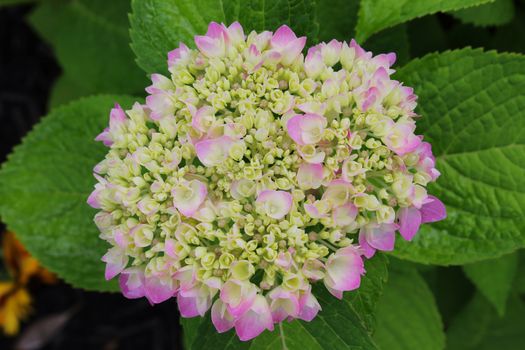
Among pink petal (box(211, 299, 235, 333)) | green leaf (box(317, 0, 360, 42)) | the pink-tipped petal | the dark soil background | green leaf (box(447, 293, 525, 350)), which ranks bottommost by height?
the dark soil background

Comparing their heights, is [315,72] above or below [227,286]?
above

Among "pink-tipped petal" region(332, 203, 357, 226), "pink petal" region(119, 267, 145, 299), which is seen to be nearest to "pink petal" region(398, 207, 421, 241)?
"pink-tipped petal" region(332, 203, 357, 226)

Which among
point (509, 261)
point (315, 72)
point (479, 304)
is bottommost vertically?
point (479, 304)

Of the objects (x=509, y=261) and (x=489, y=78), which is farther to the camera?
(x=509, y=261)

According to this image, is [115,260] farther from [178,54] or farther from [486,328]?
[486,328]

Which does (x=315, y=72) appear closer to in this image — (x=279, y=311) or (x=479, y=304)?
(x=279, y=311)

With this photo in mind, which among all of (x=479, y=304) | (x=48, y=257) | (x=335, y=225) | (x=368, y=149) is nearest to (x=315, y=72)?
(x=368, y=149)

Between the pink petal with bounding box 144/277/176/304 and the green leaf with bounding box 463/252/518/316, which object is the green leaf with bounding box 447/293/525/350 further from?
the pink petal with bounding box 144/277/176/304
